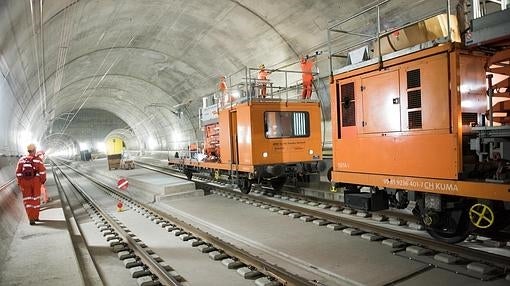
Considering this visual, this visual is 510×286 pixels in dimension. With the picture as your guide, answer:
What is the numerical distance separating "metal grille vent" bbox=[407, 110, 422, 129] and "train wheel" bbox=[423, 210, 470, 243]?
51.4 inches

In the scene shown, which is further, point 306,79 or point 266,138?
point 306,79

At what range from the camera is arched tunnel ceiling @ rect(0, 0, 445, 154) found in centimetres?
994

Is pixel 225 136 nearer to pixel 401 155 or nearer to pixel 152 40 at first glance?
pixel 401 155

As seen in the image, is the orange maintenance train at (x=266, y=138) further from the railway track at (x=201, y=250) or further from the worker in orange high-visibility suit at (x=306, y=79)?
the railway track at (x=201, y=250)

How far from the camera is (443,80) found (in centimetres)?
518

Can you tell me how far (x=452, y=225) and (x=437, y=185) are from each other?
694 mm

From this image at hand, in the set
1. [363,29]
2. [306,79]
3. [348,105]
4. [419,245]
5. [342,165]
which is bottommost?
[419,245]

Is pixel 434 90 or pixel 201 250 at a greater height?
pixel 434 90

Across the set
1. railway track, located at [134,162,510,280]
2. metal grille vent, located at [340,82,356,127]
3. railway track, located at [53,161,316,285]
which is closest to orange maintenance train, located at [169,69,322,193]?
railway track, located at [134,162,510,280]

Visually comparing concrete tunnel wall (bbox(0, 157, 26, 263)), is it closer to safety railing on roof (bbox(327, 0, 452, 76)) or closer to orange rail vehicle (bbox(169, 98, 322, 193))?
orange rail vehicle (bbox(169, 98, 322, 193))

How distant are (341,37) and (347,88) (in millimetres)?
6045

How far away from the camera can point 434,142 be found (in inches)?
209

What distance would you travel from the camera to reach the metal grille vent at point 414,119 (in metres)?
5.58

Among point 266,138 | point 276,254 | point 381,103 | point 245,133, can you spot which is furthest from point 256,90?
point 276,254
